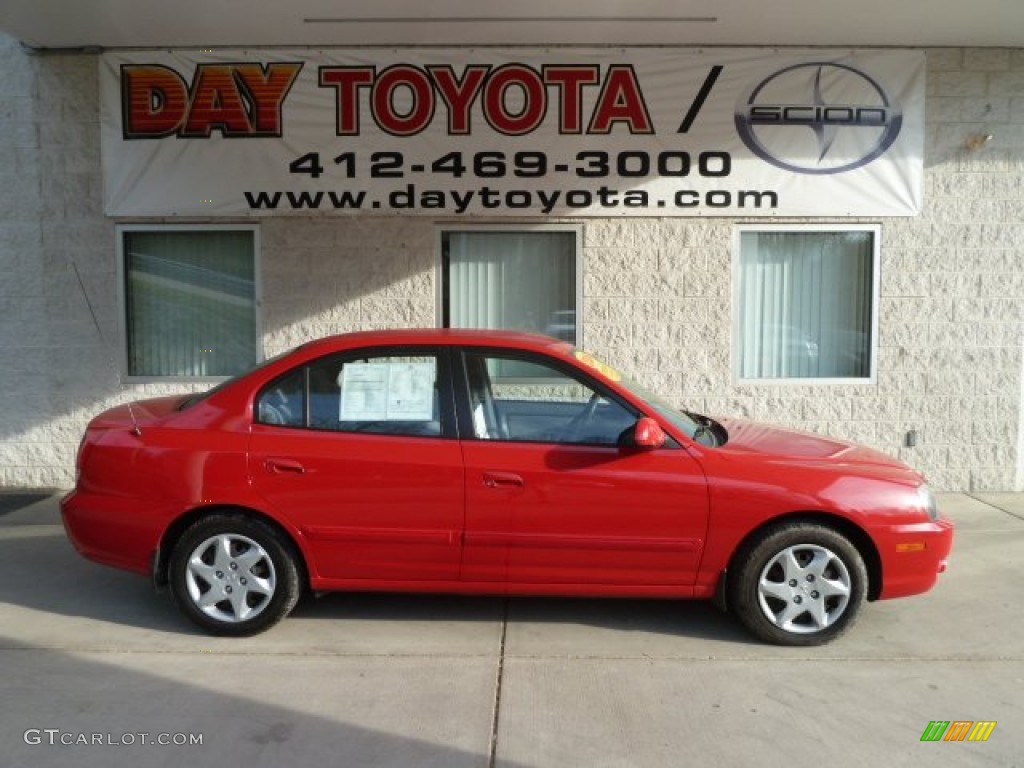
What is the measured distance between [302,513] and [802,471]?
249 centimetres

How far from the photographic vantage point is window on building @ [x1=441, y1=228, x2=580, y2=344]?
8.05 metres

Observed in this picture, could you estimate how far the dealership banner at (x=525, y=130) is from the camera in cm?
773

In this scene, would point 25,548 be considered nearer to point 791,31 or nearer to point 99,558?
point 99,558

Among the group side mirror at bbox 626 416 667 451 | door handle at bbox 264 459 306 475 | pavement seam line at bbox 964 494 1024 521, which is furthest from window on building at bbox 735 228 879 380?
door handle at bbox 264 459 306 475

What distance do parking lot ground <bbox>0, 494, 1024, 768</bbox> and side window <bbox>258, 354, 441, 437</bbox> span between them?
1.11 metres

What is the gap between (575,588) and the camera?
182 inches

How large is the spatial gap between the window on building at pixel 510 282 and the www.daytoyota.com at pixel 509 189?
37 cm

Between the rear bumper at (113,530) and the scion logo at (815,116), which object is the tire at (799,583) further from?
the scion logo at (815,116)

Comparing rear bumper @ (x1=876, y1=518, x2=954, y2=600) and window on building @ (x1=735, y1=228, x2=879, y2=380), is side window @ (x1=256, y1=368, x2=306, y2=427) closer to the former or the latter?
rear bumper @ (x1=876, y1=518, x2=954, y2=600)

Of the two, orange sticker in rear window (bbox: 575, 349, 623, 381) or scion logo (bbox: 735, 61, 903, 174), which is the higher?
scion logo (bbox: 735, 61, 903, 174)

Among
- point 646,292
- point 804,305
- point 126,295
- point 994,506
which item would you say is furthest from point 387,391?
point 994,506

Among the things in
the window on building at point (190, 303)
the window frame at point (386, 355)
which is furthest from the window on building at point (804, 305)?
the window on building at point (190, 303)

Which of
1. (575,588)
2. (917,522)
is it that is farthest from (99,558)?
(917,522)

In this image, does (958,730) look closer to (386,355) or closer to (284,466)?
(386,355)
